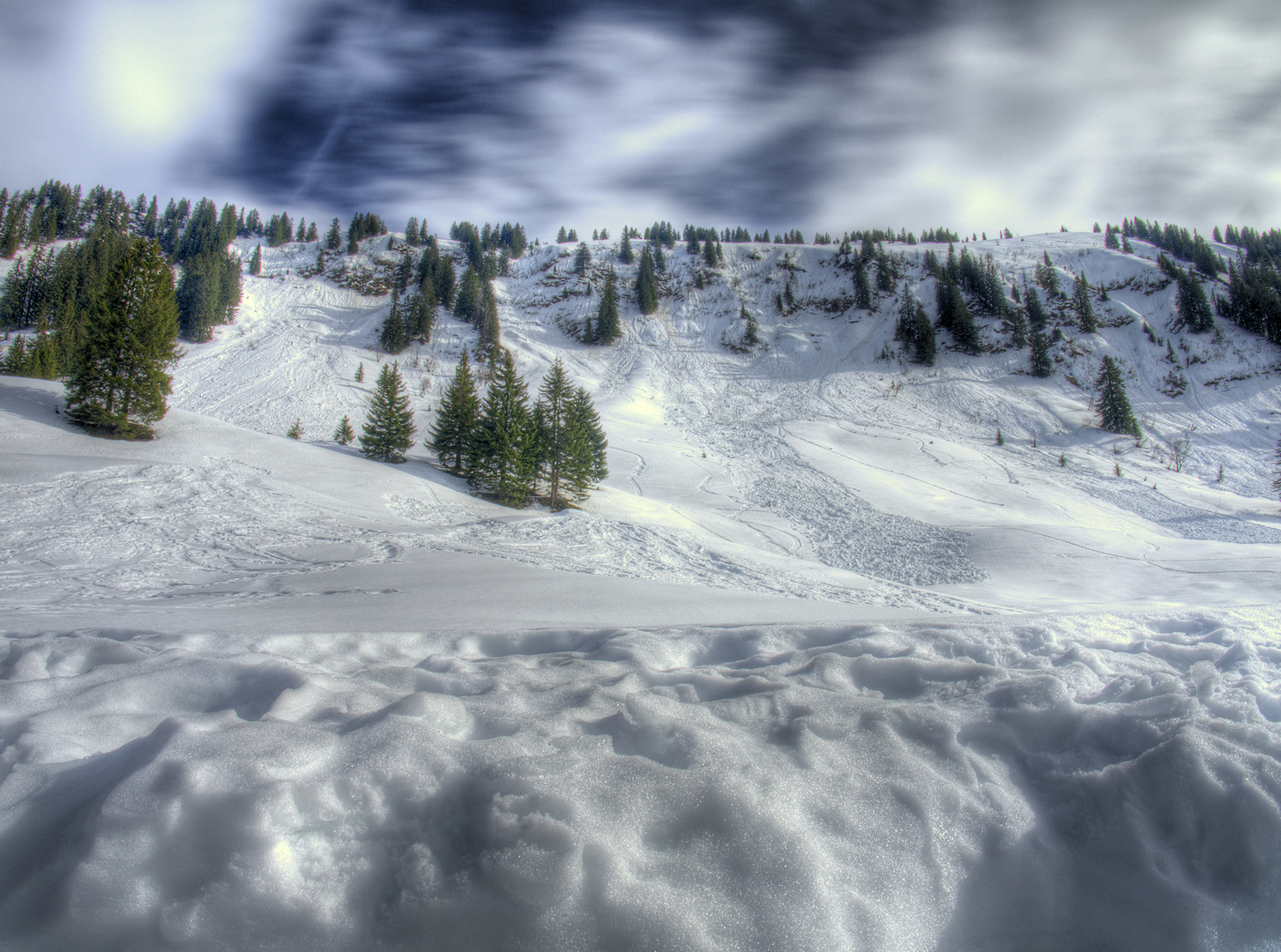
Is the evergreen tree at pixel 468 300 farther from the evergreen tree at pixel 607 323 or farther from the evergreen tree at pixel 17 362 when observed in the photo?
the evergreen tree at pixel 17 362

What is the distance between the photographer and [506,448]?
22.8m

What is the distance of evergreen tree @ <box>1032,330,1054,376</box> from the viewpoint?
54.5 meters

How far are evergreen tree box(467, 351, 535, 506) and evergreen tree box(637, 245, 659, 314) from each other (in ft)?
183

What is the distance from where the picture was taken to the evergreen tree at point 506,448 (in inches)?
898

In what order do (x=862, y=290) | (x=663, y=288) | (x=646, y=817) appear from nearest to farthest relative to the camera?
(x=646, y=817)
(x=862, y=290)
(x=663, y=288)

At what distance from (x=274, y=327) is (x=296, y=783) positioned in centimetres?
7636

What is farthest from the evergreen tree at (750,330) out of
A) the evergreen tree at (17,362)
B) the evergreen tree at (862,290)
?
the evergreen tree at (17,362)

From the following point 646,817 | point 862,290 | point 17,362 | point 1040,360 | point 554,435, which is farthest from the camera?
point 862,290

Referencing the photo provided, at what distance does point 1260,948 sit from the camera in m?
1.54

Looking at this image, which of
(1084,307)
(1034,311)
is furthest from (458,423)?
(1084,307)

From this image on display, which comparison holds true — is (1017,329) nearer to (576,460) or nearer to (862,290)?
(862,290)

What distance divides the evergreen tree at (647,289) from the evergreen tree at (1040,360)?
49124 mm

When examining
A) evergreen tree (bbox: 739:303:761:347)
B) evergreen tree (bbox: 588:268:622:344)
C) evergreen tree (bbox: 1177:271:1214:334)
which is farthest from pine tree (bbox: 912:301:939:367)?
evergreen tree (bbox: 588:268:622:344)

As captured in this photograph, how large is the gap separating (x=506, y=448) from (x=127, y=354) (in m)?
13.6
